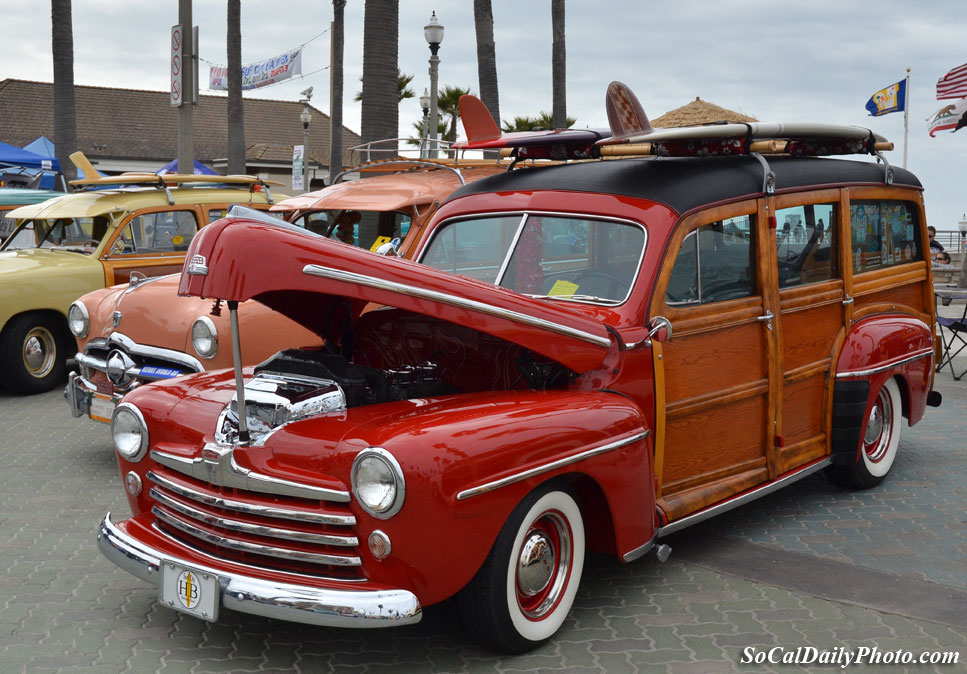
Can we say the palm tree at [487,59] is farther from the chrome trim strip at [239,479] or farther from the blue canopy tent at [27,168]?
the chrome trim strip at [239,479]

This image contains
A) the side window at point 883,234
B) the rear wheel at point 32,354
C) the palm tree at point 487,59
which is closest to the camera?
the side window at point 883,234

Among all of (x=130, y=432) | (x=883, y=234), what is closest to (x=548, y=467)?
(x=130, y=432)

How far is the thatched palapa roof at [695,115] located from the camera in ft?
41.0

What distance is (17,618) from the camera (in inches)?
163

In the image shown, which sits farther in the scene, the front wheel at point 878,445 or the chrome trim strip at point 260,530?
the front wheel at point 878,445

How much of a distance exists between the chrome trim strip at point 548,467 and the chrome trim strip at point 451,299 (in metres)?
0.41

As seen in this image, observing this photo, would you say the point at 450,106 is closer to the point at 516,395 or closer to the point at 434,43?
the point at 434,43

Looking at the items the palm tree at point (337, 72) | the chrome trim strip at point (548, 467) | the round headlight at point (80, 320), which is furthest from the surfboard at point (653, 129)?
the palm tree at point (337, 72)

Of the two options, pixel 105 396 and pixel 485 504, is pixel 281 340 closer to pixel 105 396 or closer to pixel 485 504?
pixel 105 396

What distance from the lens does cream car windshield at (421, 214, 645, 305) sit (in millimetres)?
4523

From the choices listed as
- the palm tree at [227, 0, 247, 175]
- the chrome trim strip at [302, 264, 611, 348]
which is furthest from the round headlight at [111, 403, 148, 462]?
the palm tree at [227, 0, 247, 175]

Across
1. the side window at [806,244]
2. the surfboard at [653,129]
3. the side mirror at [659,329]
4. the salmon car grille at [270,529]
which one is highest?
the surfboard at [653,129]

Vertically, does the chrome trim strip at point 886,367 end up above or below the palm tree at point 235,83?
below

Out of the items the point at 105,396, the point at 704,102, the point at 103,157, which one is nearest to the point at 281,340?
the point at 105,396
